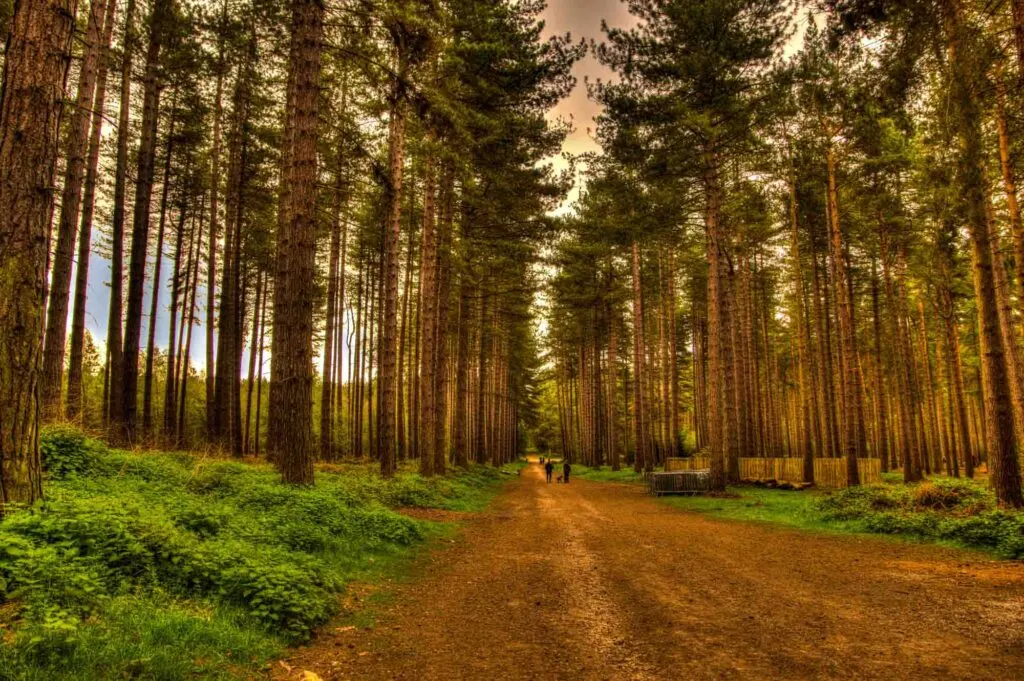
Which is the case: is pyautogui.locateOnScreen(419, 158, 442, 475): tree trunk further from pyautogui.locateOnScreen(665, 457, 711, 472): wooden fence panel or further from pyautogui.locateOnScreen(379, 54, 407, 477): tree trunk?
pyautogui.locateOnScreen(665, 457, 711, 472): wooden fence panel

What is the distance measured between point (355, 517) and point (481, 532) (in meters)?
3.30

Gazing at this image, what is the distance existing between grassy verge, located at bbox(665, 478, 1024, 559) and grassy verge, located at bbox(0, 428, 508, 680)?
9.71 m

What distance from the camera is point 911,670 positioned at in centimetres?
412

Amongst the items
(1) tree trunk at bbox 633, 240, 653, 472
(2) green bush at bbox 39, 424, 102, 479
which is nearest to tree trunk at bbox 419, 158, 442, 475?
(2) green bush at bbox 39, 424, 102, 479

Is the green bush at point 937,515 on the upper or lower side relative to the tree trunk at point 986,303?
lower

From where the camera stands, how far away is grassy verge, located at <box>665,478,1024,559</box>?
938cm

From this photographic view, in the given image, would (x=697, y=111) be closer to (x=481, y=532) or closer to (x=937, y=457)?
(x=481, y=532)

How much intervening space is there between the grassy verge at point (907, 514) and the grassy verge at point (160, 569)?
382 inches

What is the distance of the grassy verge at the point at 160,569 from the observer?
11.9 feet

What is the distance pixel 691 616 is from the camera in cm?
555

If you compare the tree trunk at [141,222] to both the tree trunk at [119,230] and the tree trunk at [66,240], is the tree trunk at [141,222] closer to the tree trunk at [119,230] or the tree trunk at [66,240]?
the tree trunk at [119,230]

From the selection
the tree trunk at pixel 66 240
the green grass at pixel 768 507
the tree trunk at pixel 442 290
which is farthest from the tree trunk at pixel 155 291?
the green grass at pixel 768 507

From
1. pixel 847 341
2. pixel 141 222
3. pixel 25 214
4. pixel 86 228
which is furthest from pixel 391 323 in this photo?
pixel 847 341

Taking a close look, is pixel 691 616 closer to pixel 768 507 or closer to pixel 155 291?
pixel 768 507
